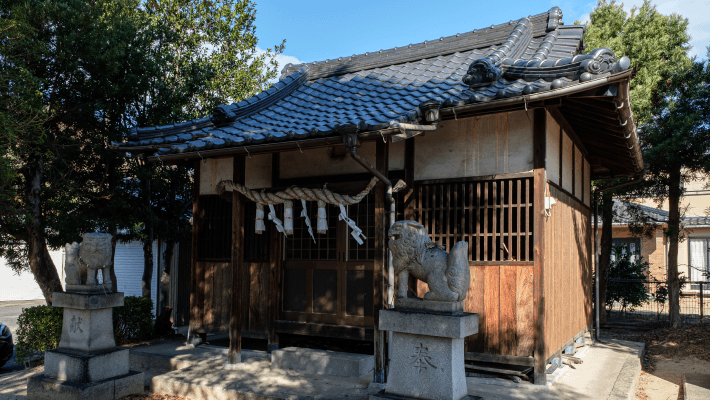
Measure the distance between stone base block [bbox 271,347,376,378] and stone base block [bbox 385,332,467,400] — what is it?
7.28ft

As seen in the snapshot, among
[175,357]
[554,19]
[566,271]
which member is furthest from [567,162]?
[175,357]

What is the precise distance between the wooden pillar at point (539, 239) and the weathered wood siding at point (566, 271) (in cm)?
24

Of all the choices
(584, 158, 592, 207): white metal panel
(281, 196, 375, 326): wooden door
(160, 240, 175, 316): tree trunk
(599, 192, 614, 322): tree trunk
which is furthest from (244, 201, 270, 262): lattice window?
(599, 192, 614, 322): tree trunk

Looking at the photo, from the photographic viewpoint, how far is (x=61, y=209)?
1028 centimetres

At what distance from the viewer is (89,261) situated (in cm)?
775

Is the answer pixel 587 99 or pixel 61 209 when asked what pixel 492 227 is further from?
pixel 61 209

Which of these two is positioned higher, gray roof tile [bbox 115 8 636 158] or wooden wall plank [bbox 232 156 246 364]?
gray roof tile [bbox 115 8 636 158]

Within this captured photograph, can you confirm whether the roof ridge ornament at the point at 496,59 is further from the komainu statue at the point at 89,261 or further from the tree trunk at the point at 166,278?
the tree trunk at the point at 166,278

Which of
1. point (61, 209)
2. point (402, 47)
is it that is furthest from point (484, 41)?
point (61, 209)

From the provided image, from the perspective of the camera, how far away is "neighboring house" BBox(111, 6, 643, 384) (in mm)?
7090

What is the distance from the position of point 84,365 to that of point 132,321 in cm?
393

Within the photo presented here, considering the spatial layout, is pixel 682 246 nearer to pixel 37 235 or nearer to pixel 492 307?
pixel 492 307

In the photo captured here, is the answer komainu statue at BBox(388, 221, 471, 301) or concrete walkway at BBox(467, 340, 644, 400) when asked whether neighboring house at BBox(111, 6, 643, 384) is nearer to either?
concrete walkway at BBox(467, 340, 644, 400)

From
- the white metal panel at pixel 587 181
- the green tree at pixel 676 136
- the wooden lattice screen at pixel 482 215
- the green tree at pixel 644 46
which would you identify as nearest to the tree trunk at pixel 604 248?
the green tree at pixel 644 46
